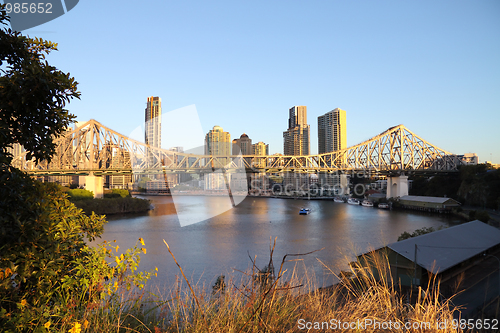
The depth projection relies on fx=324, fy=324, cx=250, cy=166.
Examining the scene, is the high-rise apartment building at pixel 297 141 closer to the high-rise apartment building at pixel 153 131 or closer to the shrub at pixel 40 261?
the high-rise apartment building at pixel 153 131

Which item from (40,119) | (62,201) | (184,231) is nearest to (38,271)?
(62,201)

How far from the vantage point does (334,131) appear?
414 feet

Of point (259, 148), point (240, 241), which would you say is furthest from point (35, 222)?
point (259, 148)

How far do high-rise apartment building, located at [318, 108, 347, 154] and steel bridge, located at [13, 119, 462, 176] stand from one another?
68026mm

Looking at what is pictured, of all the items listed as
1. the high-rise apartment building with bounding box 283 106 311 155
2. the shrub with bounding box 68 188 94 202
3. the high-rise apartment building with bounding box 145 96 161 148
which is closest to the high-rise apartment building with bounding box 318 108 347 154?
the high-rise apartment building with bounding box 283 106 311 155

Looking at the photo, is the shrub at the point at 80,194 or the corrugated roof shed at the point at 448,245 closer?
the corrugated roof shed at the point at 448,245

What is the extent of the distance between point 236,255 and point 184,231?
29.6 ft

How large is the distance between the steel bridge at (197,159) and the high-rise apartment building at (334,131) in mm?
68026

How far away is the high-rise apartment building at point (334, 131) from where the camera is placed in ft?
407

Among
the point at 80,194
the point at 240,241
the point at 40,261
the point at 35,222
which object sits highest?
the point at 35,222

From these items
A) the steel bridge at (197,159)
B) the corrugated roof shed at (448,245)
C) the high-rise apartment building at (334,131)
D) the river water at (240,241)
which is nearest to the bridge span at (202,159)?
the steel bridge at (197,159)

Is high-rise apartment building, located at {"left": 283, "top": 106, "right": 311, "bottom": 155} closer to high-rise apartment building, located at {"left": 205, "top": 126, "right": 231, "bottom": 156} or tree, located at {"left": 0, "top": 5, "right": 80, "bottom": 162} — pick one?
high-rise apartment building, located at {"left": 205, "top": 126, "right": 231, "bottom": 156}

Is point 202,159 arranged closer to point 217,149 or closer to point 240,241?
point 217,149

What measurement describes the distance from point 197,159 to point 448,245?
4213 cm
